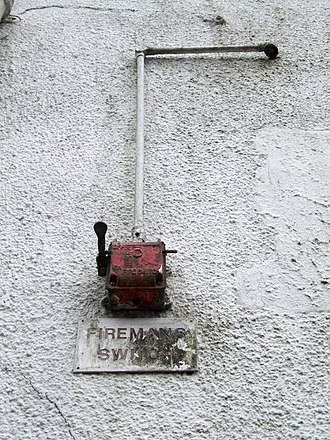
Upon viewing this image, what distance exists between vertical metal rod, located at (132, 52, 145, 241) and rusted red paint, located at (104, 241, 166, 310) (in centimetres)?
12

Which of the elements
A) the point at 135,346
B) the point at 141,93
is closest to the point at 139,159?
the point at 141,93

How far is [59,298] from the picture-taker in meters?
1.46

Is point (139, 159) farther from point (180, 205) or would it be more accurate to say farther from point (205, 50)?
point (205, 50)

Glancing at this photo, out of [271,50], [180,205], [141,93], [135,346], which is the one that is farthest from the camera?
[271,50]

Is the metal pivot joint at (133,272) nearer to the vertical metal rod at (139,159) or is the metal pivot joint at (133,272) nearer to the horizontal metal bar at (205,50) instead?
the vertical metal rod at (139,159)

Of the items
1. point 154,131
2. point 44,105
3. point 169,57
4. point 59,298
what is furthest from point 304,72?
point 59,298

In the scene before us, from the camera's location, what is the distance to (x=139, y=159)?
1.76 m

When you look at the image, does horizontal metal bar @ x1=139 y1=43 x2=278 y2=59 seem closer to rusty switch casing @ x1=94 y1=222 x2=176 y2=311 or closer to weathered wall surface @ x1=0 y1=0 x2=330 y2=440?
weathered wall surface @ x1=0 y1=0 x2=330 y2=440

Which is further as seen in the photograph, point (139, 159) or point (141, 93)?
point (141, 93)

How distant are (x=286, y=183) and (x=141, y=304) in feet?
2.01

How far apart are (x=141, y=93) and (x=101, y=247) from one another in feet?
2.41

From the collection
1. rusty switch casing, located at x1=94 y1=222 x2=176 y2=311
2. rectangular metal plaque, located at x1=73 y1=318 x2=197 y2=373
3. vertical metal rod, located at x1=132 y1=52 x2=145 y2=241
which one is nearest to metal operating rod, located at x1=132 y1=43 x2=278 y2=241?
vertical metal rod, located at x1=132 y1=52 x2=145 y2=241

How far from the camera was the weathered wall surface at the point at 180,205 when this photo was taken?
1278 mm

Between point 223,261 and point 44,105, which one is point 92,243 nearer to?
point 223,261
